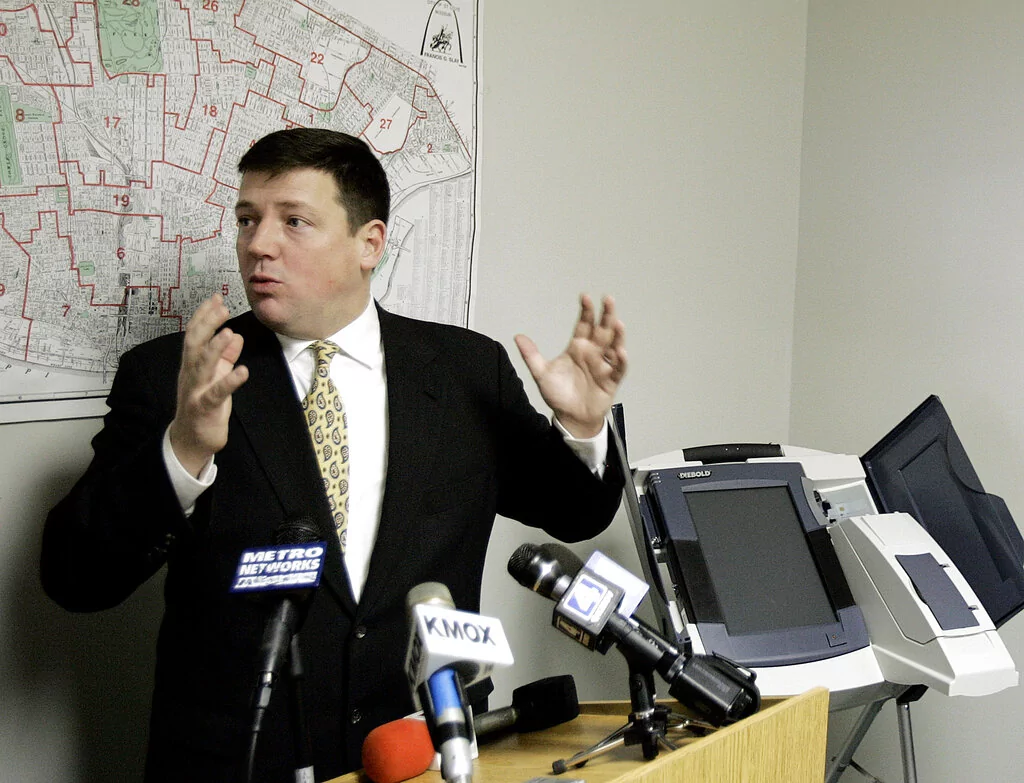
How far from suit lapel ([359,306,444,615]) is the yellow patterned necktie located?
77mm

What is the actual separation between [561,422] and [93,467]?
785 mm

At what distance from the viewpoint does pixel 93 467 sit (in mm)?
1727

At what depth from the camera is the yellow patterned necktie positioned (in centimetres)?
188

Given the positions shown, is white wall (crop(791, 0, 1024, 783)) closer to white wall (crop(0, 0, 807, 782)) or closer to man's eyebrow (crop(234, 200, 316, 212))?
white wall (crop(0, 0, 807, 782))

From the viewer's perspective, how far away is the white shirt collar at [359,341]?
6.42ft

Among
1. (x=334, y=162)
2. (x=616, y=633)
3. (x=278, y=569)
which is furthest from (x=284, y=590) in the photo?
(x=334, y=162)

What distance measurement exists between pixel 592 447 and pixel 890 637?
86 centimetres

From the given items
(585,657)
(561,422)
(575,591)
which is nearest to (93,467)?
(561,422)

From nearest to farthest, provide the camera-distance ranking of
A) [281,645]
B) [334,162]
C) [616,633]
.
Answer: [281,645] → [616,633] → [334,162]

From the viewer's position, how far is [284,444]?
6.02 feet

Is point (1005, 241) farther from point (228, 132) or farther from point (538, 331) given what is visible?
point (228, 132)

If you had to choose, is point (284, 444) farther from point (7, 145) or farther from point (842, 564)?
point (842, 564)

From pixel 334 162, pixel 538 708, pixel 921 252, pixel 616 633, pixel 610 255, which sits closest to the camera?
pixel 616 633

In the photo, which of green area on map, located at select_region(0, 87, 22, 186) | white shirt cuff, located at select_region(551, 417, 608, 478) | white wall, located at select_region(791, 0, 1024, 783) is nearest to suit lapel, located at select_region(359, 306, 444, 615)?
white shirt cuff, located at select_region(551, 417, 608, 478)
